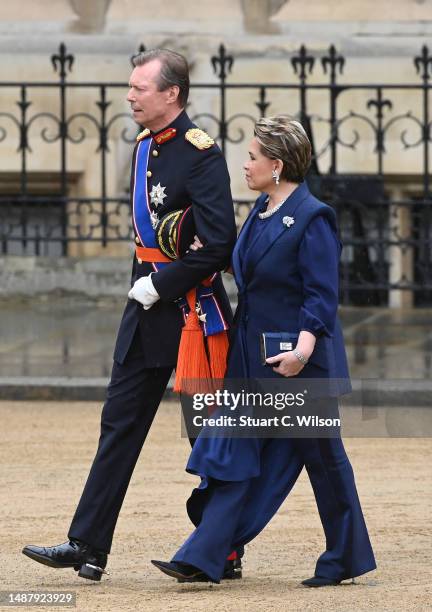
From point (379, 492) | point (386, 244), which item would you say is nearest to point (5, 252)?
point (386, 244)

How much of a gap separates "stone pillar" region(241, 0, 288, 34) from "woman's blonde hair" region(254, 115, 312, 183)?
8.84 m

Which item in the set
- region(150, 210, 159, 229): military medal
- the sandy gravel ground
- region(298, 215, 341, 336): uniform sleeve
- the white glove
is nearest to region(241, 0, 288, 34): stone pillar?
the sandy gravel ground

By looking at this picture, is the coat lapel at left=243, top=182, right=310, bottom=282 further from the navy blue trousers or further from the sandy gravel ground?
the sandy gravel ground

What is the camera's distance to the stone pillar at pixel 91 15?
47.6 ft

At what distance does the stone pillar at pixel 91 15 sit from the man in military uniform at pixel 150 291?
28.2ft

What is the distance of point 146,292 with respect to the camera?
235 inches

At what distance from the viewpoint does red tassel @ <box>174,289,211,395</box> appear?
234 inches

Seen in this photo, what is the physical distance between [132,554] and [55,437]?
258cm

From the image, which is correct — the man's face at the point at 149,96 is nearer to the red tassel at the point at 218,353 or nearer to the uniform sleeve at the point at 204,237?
the uniform sleeve at the point at 204,237

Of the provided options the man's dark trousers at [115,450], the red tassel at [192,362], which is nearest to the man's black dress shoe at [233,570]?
the man's dark trousers at [115,450]

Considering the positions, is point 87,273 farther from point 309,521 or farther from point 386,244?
point 309,521

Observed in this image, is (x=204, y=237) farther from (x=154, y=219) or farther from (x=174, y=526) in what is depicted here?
(x=174, y=526)

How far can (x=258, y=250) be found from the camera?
582cm

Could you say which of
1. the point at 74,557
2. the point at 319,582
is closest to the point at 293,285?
the point at 319,582
